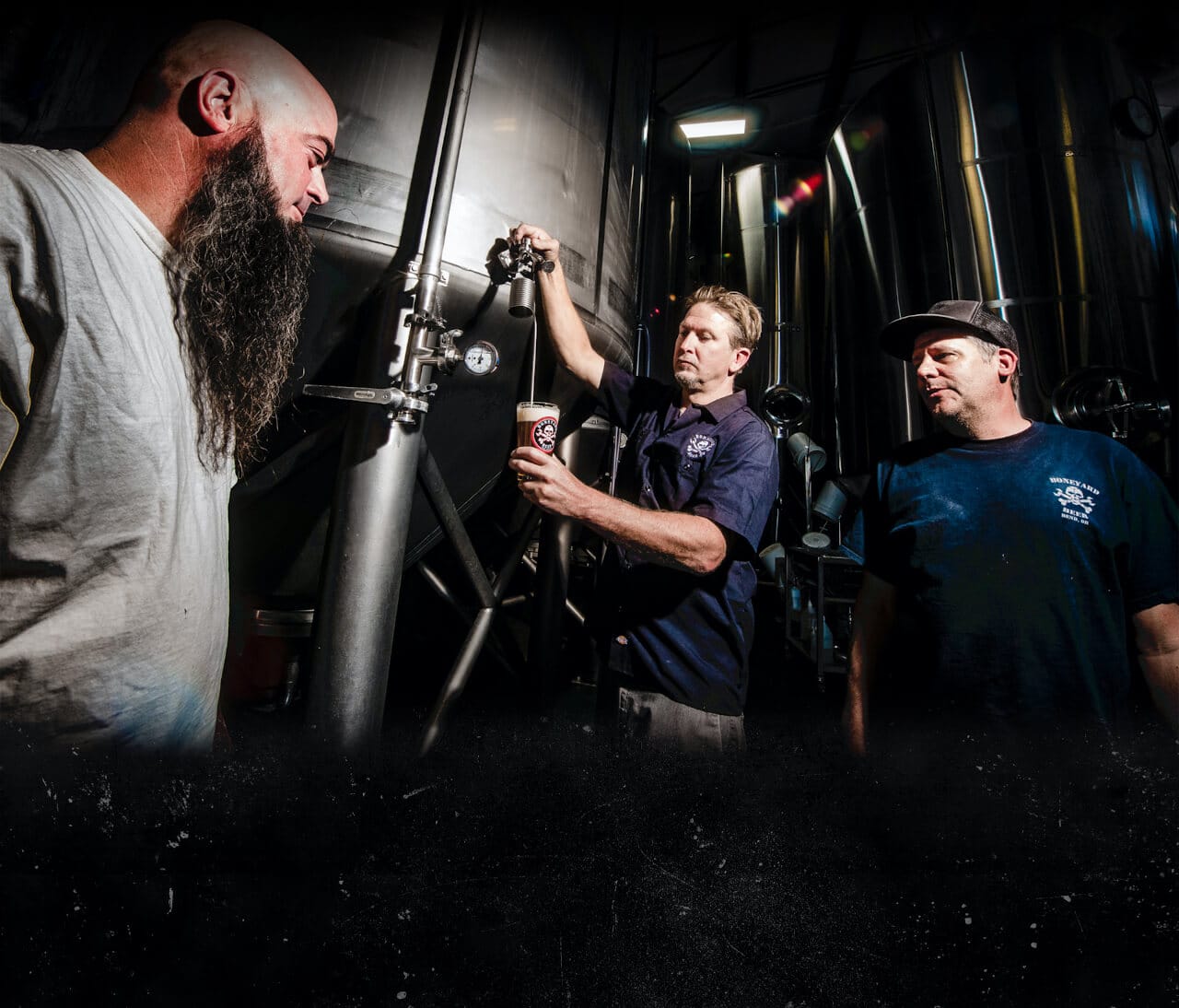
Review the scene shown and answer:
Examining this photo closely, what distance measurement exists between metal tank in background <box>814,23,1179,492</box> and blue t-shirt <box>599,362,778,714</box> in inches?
69.2

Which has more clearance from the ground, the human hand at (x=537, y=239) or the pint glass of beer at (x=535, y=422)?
the human hand at (x=537, y=239)

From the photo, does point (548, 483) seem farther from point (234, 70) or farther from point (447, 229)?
point (234, 70)

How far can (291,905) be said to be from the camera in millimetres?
828

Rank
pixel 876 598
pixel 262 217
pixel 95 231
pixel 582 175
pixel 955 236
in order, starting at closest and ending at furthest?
pixel 95 231 → pixel 262 217 → pixel 876 598 → pixel 582 175 → pixel 955 236

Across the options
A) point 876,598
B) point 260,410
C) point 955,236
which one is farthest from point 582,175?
point 955,236

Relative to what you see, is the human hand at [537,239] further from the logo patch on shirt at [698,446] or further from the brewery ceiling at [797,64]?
the brewery ceiling at [797,64]

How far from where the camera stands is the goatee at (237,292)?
3.81ft

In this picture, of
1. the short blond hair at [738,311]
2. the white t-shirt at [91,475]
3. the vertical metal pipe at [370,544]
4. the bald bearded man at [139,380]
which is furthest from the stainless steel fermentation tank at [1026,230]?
the white t-shirt at [91,475]

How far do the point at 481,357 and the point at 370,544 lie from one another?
65 cm

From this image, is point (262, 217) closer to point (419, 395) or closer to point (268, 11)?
point (419, 395)

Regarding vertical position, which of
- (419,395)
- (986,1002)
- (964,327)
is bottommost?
(986,1002)

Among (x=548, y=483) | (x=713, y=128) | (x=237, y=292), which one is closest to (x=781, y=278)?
(x=713, y=128)

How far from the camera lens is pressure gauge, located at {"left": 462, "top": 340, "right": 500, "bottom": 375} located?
1.63 m

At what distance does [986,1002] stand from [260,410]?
1918 mm
